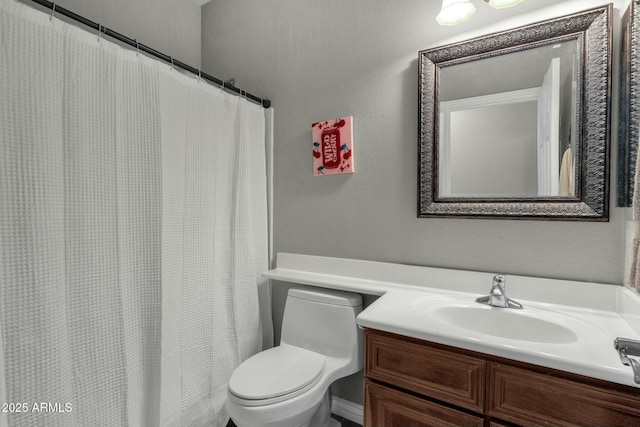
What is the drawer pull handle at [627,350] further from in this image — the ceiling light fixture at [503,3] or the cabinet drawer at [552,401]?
the ceiling light fixture at [503,3]

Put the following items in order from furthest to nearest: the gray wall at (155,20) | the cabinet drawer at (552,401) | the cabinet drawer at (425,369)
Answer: the gray wall at (155,20), the cabinet drawer at (425,369), the cabinet drawer at (552,401)

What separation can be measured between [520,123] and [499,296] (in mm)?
729

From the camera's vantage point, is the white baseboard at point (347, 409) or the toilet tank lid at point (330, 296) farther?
the white baseboard at point (347, 409)

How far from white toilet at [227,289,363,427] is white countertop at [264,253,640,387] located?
126mm

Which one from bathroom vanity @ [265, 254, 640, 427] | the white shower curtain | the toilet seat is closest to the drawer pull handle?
bathroom vanity @ [265, 254, 640, 427]

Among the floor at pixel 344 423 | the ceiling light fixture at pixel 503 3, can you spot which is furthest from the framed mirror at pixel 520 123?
the floor at pixel 344 423

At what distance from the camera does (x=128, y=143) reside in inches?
49.9

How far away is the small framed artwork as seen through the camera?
1.66 metres

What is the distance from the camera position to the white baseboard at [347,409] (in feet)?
5.44

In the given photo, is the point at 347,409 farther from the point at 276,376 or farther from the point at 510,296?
the point at 510,296

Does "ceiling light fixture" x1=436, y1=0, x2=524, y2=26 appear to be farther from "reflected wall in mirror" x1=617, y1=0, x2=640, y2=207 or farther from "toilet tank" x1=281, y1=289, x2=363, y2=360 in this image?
"toilet tank" x1=281, y1=289, x2=363, y2=360

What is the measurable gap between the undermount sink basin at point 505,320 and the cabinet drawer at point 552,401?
0.74 feet

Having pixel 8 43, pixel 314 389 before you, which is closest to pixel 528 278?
pixel 314 389

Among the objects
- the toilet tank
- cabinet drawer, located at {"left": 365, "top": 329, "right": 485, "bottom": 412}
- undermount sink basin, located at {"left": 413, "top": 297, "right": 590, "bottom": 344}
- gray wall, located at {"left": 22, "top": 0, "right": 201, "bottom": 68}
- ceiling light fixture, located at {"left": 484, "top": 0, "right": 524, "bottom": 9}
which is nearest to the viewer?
cabinet drawer, located at {"left": 365, "top": 329, "right": 485, "bottom": 412}
